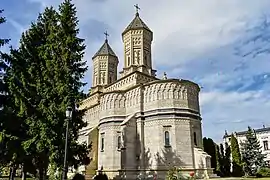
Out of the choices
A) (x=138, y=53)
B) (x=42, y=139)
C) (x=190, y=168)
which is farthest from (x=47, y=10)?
(x=190, y=168)

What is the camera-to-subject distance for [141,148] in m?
29.0

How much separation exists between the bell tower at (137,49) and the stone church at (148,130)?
1.54 feet

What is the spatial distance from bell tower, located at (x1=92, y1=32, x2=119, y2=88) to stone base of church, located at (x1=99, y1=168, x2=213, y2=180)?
17258 millimetres

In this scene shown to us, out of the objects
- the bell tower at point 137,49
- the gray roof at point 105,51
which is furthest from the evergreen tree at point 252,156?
the gray roof at point 105,51

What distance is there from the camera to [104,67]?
44219 millimetres

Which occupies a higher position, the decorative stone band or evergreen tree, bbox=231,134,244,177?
the decorative stone band

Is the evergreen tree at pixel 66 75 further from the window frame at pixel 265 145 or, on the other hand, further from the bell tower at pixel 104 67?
the window frame at pixel 265 145

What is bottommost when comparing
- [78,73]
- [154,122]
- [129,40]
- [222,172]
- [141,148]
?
[222,172]

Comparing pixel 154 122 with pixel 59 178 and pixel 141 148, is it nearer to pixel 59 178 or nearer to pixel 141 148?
pixel 141 148

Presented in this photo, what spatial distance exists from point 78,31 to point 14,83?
5.75 metres

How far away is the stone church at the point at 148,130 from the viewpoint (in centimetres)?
2722

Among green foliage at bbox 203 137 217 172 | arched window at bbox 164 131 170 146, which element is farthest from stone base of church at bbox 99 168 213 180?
green foliage at bbox 203 137 217 172

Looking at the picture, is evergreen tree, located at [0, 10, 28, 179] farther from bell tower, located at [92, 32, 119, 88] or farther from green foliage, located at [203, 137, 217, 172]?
green foliage, located at [203, 137, 217, 172]

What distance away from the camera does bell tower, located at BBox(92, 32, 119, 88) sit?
43.4 meters
